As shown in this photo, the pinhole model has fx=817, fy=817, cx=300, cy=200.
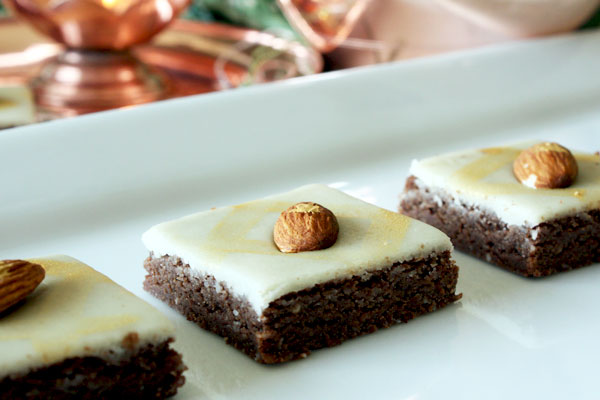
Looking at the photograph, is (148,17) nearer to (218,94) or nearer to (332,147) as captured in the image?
(218,94)

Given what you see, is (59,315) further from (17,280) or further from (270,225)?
(270,225)

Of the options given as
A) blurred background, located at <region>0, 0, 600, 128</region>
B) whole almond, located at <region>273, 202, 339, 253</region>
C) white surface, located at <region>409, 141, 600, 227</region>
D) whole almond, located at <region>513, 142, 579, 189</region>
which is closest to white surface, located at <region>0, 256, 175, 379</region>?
whole almond, located at <region>273, 202, 339, 253</region>

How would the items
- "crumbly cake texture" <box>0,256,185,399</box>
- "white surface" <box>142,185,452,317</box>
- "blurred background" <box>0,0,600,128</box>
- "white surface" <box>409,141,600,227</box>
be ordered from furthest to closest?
1. "blurred background" <box>0,0,600,128</box>
2. "white surface" <box>409,141,600,227</box>
3. "white surface" <box>142,185,452,317</box>
4. "crumbly cake texture" <box>0,256,185,399</box>

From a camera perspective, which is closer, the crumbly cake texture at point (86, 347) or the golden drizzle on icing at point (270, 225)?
the crumbly cake texture at point (86, 347)

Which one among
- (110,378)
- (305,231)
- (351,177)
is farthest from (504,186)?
(110,378)

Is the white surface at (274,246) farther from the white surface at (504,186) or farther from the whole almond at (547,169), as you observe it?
the whole almond at (547,169)

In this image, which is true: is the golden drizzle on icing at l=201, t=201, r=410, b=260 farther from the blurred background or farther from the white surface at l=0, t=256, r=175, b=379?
the blurred background

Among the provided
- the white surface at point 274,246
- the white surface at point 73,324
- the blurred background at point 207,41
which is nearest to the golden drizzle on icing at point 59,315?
the white surface at point 73,324
